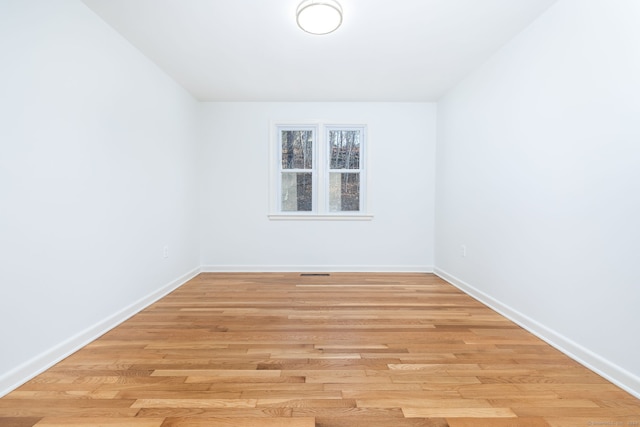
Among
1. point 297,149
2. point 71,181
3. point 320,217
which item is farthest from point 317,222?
point 71,181

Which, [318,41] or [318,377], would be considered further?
[318,41]

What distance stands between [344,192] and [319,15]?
98.6 inches

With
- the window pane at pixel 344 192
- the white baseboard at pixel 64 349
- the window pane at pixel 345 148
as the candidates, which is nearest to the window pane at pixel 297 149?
the window pane at pixel 345 148

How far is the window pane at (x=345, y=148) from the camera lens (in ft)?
13.9

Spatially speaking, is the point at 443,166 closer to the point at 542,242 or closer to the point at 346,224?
the point at 346,224

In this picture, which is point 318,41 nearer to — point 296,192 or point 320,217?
point 296,192

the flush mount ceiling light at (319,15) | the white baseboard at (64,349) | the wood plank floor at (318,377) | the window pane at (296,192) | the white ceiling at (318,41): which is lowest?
the wood plank floor at (318,377)

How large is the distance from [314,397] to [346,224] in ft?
9.37

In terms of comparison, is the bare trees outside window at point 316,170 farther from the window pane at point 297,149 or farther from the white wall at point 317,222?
the white wall at point 317,222

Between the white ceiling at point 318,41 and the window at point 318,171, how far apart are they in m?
0.71

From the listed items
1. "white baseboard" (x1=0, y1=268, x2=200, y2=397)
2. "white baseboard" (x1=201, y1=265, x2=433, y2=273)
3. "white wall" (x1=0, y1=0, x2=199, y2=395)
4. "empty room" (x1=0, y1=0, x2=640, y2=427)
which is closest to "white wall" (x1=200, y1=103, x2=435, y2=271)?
"white baseboard" (x1=201, y1=265, x2=433, y2=273)

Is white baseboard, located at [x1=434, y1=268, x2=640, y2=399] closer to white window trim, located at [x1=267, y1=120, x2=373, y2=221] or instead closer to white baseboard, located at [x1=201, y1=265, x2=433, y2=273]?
white baseboard, located at [x1=201, y1=265, x2=433, y2=273]

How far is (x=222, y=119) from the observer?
410 centimetres

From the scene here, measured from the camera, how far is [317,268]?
4148 mm
